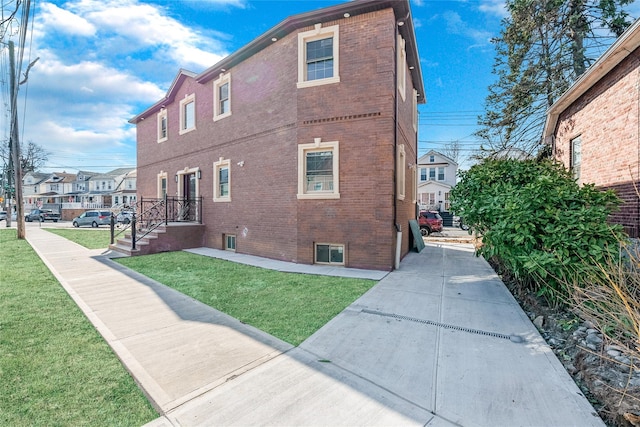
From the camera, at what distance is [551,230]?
15.2 ft

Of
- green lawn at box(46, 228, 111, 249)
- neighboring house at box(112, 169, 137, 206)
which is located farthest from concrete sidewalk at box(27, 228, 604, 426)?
neighboring house at box(112, 169, 137, 206)

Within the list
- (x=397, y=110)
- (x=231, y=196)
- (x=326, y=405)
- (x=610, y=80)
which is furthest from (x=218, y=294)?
(x=610, y=80)

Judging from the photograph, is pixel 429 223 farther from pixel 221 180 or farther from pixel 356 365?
pixel 356 365

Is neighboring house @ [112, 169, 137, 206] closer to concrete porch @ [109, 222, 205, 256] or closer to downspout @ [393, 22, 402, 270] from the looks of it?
concrete porch @ [109, 222, 205, 256]

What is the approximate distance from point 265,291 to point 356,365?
3.21 metres

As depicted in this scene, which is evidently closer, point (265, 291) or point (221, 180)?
point (265, 291)

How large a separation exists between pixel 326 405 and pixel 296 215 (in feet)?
21.8

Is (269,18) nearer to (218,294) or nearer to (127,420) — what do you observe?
(218,294)

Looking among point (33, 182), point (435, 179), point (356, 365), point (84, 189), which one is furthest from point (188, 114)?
point (33, 182)

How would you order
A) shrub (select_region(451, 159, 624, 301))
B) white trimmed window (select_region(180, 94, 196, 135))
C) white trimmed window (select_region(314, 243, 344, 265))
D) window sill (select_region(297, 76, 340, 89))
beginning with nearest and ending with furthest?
shrub (select_region(451, 159, 624, 301)) → window sill (select_region(297, 76, 340, 89)) → white trimmed window (select_region(314, 243, 344, 265)) → white trimmed window (select_region(180, 94, 196, 135))

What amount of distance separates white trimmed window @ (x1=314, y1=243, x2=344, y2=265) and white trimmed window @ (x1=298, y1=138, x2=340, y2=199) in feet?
4.79

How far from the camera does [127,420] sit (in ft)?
7.80

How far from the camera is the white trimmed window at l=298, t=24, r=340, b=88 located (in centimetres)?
845

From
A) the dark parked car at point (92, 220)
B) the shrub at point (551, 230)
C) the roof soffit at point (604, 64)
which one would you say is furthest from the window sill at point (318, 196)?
the dark parked car at point (92, 220)
